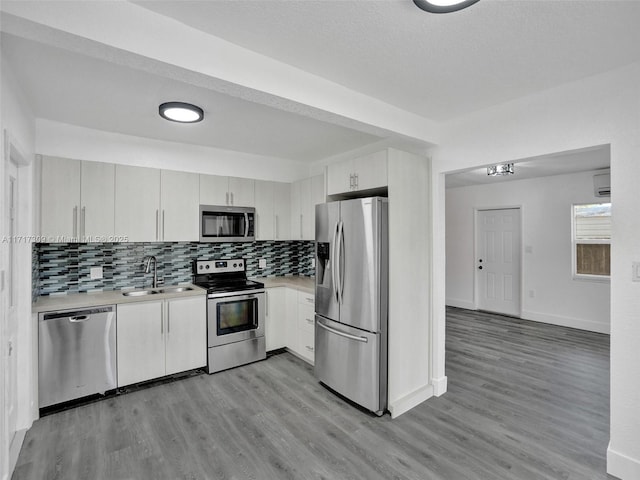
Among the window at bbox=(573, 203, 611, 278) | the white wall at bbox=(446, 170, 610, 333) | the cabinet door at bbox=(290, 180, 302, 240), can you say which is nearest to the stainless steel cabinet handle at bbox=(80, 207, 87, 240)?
the cabinet door at bbox=(290, 180, 302, 240)

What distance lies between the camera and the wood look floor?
212 centimetres

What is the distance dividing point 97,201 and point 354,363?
284 centimetres

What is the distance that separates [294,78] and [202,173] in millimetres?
2136

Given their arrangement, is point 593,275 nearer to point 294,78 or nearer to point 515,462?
point 515,462

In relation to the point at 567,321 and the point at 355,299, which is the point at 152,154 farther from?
the point at 567,321

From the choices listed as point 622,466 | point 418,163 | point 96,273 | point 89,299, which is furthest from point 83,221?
point 622,466

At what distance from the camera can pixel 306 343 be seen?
3826 millimetres

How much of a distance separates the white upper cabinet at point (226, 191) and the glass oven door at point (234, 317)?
1099mm

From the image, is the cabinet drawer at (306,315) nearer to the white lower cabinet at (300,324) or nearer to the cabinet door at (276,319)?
the white lower cabinet at (300,324)

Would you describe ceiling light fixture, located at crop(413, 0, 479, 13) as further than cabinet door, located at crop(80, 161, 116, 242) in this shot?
No

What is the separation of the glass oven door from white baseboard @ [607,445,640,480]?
10.3ft

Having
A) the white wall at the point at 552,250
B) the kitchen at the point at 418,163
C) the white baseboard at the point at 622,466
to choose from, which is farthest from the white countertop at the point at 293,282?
the white wall at the point at 552,250

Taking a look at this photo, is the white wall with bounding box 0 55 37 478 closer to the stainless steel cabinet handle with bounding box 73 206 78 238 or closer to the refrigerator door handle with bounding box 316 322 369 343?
the stainless steel cabinet handle with bounding box 73 206 78 238

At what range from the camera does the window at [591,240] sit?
199 inches
